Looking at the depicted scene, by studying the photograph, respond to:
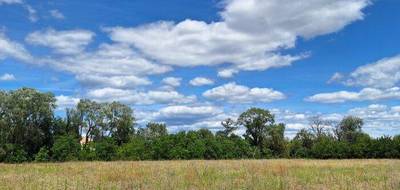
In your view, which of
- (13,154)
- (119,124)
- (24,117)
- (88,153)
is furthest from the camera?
(119,124)

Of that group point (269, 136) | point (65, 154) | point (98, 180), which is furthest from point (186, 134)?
point (98, 180)

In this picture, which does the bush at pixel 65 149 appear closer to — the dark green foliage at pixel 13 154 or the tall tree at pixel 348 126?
the dark green foliage at pixel 13 154

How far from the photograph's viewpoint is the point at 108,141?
57719 mm

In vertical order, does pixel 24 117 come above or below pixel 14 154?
above

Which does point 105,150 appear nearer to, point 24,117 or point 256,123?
point 24,117

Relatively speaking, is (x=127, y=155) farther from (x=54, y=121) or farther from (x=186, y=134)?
(x=54, y=121)

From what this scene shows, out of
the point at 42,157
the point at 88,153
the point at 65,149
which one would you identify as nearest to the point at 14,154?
the point at 42,157

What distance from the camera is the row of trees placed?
54.6 metres

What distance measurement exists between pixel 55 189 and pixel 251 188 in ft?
18.0

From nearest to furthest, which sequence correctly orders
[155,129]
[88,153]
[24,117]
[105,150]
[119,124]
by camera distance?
1. [88,153]
2. [105,150]
3. [24,117]
4. [119,124]
5. [155,129]

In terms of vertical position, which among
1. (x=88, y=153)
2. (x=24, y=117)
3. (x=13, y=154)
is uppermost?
(x=24, y=117)

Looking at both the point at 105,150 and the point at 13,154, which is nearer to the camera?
the point at 105,150

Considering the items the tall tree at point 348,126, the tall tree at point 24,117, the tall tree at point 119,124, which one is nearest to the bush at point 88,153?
the tall tree at point 24,117

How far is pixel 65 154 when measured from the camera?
55062mm
